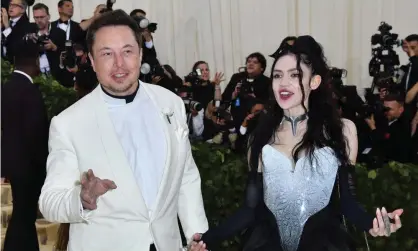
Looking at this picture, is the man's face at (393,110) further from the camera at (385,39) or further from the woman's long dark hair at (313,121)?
the woman's long dark hair at (313,121)

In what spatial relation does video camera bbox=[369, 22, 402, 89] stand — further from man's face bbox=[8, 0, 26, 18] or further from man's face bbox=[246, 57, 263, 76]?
man's face bbox=[8, 0, 26, 18]

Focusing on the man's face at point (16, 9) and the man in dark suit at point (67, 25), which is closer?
the man's face at point (16, 9)

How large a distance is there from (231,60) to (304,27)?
53.8 inches

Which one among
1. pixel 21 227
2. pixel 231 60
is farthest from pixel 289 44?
pixel 231 60

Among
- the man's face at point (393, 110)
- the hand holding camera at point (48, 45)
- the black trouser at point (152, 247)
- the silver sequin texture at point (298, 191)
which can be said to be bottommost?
the man's face at point (393, 110)

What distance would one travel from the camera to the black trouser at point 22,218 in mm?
5402

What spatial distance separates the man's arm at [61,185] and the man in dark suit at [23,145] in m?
2.88

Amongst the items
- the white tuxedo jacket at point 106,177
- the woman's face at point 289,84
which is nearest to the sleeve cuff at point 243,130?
the woman's face at point 289,84

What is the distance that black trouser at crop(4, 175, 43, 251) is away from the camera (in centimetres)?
540

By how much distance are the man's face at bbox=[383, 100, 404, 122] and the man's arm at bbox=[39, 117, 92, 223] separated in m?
4.32

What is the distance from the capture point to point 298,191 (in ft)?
9.37

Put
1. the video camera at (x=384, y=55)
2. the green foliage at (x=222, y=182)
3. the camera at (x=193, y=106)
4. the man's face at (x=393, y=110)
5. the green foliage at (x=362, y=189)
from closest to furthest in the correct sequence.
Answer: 1. the green foliage at (x=362, y=189)
2. the green foliage at (x=222, y=182)
3. the man's face at (x=393, y=110)
4. the camera at (x=193, y=106)
5. the video camera at (x=384, y=55)

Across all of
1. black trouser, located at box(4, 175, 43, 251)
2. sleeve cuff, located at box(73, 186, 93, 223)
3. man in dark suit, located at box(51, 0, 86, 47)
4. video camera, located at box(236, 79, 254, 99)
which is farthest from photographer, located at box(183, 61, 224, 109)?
sleeve cuff, located at box(73, 186, 93, 223)

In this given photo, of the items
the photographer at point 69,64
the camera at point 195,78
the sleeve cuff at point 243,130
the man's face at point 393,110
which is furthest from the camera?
the camera at point 195,78
